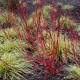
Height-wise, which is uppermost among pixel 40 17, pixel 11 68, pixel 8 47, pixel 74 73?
pixel 40 17

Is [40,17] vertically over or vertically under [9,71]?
over

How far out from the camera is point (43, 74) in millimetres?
2467

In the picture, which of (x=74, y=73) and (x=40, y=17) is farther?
(x=40, y=17)

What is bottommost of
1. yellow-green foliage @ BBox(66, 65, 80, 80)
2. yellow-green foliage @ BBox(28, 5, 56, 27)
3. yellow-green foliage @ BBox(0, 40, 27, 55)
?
yellow-green foliage @ BBox(66, 65, 80, 80)

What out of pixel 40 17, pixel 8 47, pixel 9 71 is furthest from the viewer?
pixel 40 17

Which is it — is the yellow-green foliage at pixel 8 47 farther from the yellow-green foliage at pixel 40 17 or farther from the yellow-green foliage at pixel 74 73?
the yellow-green foliage at pixel 74 73

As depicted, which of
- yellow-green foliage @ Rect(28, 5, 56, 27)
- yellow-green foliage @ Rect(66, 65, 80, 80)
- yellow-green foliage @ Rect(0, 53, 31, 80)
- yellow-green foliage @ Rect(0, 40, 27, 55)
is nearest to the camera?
yellow-green foliage @ Rect(66, 65, 80, 80)

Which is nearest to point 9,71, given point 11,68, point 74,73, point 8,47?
point 11,68

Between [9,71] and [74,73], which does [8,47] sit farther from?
[74,73]

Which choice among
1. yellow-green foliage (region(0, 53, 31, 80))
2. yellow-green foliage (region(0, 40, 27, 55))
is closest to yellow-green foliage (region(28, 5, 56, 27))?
yellow-green foliage (region(0, 40, 27, 55))

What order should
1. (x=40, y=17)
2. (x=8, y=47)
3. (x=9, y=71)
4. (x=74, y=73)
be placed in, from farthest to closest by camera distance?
(x=40, y=17)
(x=8, y=47)
(x=9, y=71)
(x=74, y=73)

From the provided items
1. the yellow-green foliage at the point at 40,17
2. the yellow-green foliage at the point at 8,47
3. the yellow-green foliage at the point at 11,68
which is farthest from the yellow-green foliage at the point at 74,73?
the yellow-green foliage at the point at 8,47

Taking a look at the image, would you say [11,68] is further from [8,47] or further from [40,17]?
[40,17]

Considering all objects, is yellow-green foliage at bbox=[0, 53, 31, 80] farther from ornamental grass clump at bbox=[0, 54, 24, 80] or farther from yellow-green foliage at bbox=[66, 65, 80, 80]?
yellow-green foliage at bbox=[66, 65, 80, 80]
